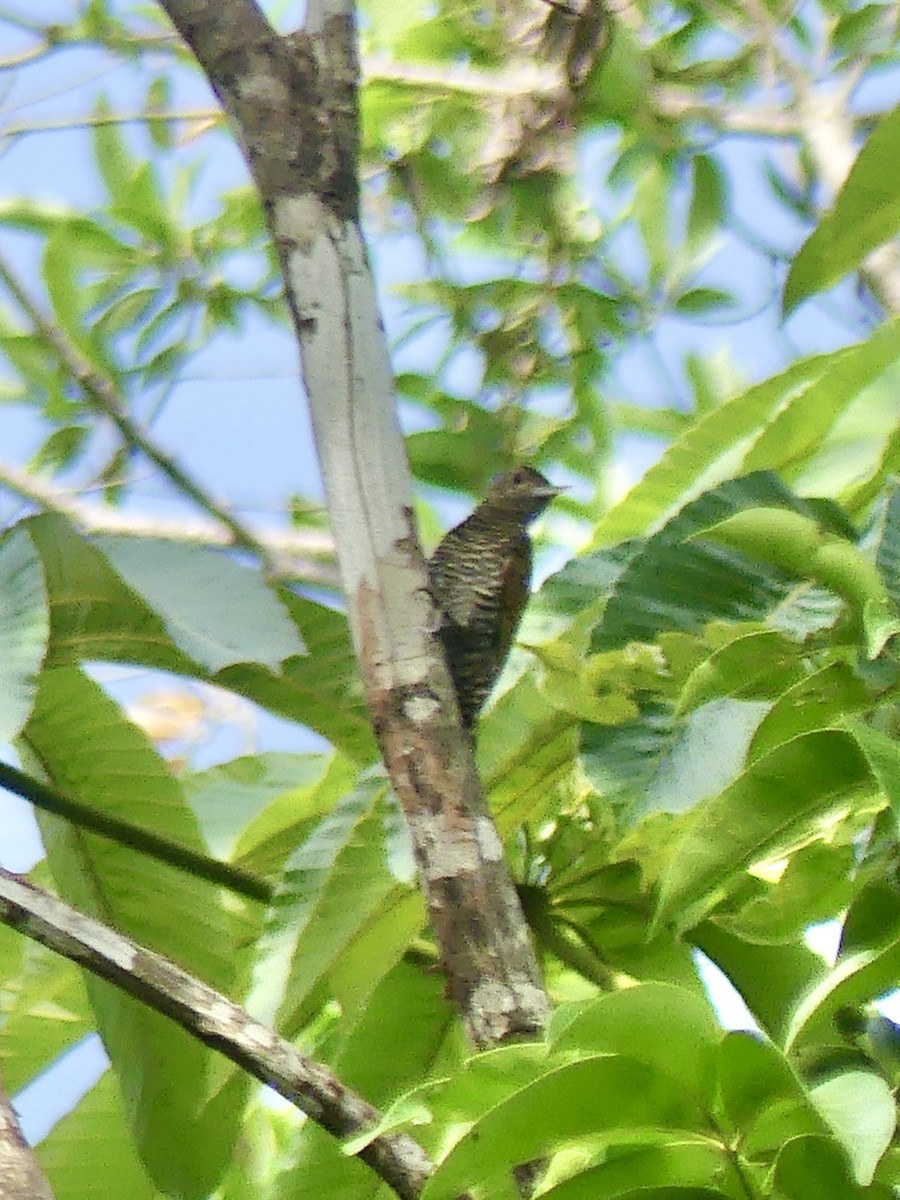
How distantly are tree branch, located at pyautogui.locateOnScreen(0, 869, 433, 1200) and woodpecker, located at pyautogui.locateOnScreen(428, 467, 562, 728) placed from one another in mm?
180

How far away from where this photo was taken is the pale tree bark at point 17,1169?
568 mm

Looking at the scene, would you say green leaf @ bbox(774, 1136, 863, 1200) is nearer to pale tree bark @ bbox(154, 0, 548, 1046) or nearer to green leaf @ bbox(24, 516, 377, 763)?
pale tree bark @ bbox(154, 0, 548, 1046)

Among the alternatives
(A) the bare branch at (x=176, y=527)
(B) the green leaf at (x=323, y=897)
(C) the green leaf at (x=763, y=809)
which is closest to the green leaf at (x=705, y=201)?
(A) the bare branch at (x=176, y=527)

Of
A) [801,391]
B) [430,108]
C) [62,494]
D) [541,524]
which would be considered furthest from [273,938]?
[430,108]

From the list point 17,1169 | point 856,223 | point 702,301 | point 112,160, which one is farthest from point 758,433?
point 112,160

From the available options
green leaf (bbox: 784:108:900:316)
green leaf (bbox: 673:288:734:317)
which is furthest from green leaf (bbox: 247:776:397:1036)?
green leaf (bbox: 673:288:734:317)

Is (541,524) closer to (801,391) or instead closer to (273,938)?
(801,391)

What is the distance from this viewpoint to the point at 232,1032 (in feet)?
2.03

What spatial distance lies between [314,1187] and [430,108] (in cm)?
117

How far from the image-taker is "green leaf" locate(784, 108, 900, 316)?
0.69m

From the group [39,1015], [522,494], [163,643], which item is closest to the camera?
[163,643]

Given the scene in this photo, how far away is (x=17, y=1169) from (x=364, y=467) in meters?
0.33

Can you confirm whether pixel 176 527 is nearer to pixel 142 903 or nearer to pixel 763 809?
pixel 142 903

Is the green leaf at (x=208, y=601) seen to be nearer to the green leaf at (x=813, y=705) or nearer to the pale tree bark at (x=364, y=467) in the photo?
the pale tree bark at (x=364, y=467)
